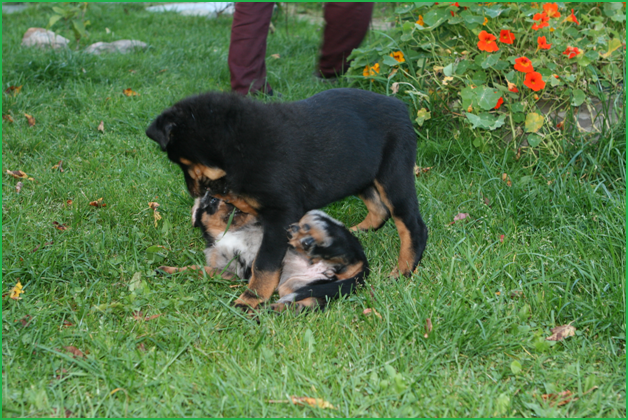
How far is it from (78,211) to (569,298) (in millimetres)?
2999

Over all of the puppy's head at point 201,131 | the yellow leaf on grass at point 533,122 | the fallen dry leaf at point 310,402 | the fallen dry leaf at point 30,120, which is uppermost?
the puppy's head at point 201,131

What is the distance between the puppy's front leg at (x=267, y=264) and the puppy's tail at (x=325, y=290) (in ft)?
0.48

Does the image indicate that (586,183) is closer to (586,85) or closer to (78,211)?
(586,85)

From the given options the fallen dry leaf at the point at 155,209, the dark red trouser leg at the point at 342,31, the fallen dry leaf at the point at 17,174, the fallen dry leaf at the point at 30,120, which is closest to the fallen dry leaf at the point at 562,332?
the fallen dry leaf at the point at 155,209

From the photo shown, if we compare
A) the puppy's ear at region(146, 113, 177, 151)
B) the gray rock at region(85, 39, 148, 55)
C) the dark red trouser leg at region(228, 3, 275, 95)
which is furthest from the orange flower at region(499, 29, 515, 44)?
the gray rock at region(85, 39, 148, 55)

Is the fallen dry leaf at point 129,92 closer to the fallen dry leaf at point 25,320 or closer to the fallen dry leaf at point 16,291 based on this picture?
the fallen dry leaf at point 16,291

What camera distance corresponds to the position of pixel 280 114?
9.14 ft

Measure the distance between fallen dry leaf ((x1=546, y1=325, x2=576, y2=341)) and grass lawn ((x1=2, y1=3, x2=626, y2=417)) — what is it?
3cm

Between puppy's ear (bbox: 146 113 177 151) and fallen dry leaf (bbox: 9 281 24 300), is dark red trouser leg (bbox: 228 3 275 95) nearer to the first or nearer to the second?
puppy's ear (bbox: 146 113 177 151)

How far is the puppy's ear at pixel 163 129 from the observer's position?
257 cm

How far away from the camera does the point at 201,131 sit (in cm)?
261

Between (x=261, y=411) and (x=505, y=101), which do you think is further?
(x=505, y=101)

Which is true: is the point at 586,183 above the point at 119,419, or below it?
above

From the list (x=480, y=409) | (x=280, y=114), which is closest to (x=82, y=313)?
(x=280, y=114)
